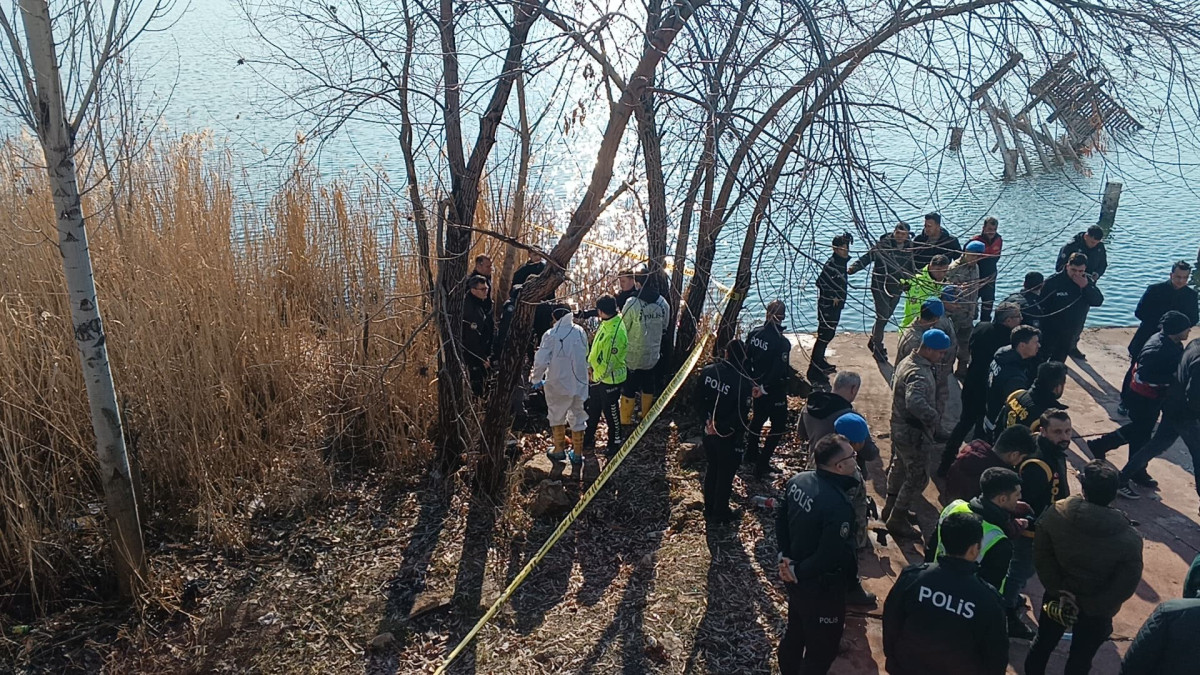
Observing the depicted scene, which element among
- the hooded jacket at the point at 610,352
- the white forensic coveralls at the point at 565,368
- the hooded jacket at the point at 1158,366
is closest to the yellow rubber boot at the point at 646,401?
the hooded jacket at the point at 610,352

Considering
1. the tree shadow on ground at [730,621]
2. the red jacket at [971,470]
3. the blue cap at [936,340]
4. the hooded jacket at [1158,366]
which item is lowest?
the tree shadow on ground at [730,621]

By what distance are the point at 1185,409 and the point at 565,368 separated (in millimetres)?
4682

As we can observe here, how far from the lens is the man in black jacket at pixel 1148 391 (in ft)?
21.2

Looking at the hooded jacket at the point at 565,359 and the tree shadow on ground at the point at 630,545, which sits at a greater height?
the hooded jacket at the point at 565,359

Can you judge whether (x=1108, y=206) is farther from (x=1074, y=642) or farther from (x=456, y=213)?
(x=456, y=213)

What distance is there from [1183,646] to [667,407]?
4934 mm

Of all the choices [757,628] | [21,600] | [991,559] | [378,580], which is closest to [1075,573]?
[991,559]

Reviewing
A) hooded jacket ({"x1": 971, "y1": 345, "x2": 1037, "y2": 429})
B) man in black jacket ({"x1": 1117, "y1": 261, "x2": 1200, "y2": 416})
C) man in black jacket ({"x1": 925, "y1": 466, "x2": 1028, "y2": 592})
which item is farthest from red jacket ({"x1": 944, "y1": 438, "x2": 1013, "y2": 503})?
man in black jacket ({"x1": 1117, "y1": 261, "x2": 1200, "y2": 416})

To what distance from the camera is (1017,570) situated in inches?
201

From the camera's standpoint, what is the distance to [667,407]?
8016 millimetres

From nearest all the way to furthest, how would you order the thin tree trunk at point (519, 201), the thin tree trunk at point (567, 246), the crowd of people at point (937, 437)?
the crowd of people at point (937, 437) → the thin tree trunk at point (567, 246) → the thin tree trunk at point (519, 201)

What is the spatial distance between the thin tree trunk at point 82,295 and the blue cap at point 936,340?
5.13m

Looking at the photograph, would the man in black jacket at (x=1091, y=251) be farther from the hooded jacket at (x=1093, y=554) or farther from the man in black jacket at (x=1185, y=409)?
the hooded jacket at (x=1093, y=554)

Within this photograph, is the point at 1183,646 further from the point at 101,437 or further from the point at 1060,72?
the point at 101,437
